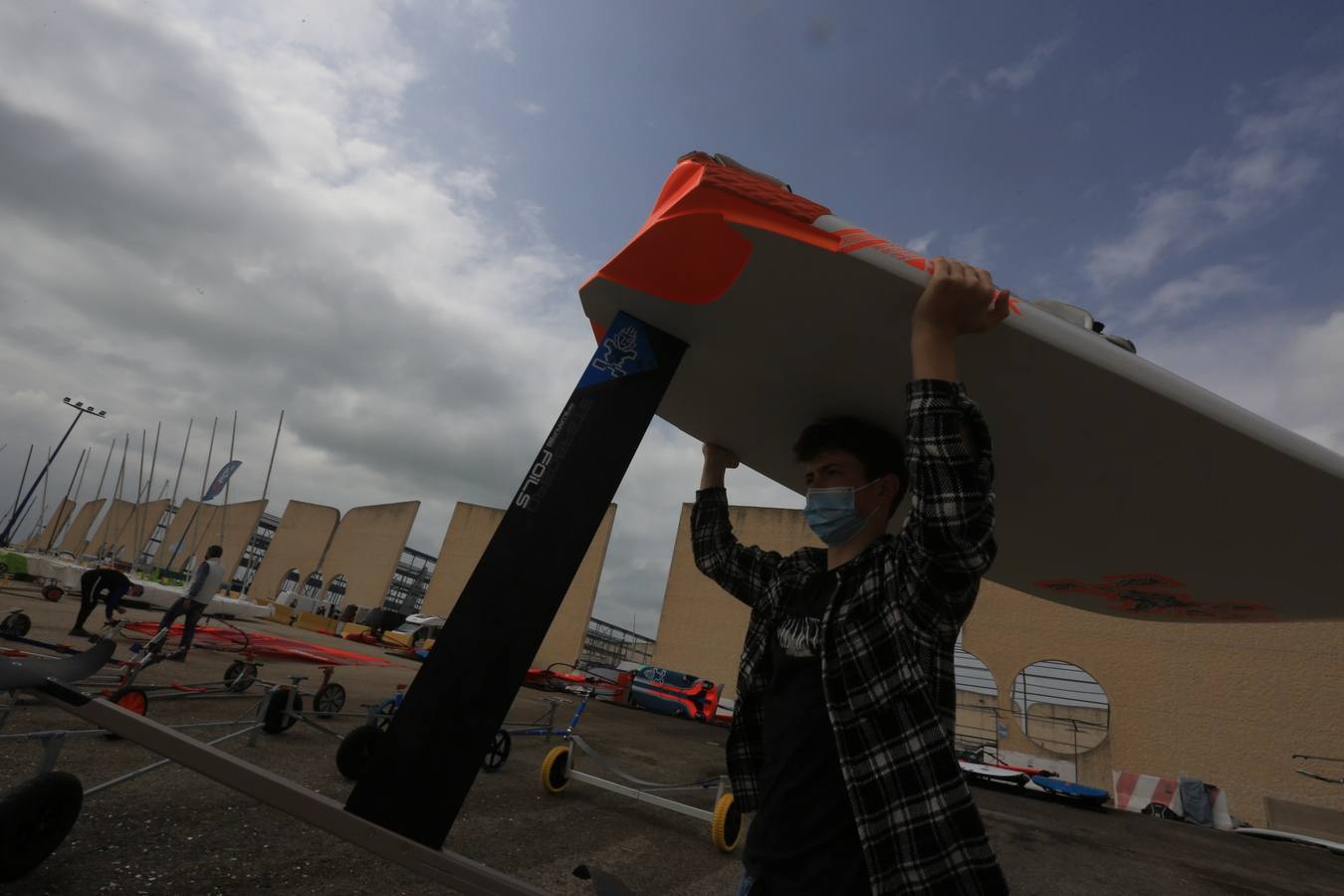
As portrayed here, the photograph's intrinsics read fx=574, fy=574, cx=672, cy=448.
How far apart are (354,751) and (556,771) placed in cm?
138

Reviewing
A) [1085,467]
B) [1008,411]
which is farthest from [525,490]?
[1085,467]

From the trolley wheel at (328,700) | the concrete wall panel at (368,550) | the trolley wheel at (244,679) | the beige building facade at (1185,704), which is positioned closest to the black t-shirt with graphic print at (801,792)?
the trolley wheel at (328,700)

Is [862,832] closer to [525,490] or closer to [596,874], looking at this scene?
[596,874]

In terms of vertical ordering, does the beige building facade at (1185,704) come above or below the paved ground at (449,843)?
above

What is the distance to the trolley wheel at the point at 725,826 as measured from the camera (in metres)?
3.68

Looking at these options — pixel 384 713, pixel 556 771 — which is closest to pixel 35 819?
Result: pixel 384 713

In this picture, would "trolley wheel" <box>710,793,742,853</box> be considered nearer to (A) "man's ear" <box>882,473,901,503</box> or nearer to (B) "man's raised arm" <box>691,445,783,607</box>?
(B) "man's raised arm" <box>691,445,783,607</box>

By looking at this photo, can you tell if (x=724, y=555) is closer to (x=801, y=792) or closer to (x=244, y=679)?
(x=801, y=792)

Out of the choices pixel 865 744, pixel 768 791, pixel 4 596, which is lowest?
pixel 4 596

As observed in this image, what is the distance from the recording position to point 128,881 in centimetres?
208

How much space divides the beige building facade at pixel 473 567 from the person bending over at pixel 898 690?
18.1 m

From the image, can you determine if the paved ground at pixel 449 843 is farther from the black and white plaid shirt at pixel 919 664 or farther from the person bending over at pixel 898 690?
the black and white plaid shirt at pixel 919 664

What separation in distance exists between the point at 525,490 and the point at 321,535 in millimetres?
32857

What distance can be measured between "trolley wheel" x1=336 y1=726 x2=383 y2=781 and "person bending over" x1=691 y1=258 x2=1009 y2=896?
3428mm
